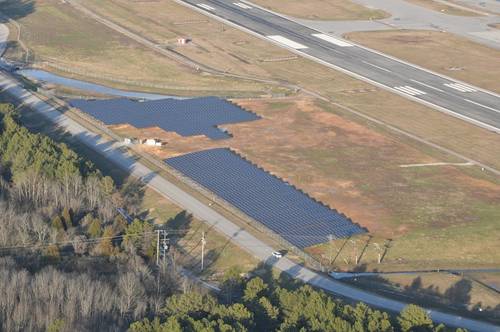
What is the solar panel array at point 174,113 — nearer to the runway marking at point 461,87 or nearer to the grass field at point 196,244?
the grass field at point 196,244

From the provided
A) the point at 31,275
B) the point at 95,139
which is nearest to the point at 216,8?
the point at 95,139

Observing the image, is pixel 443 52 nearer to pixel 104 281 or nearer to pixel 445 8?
pixel 445 8

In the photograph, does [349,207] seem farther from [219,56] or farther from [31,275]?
[219,56]

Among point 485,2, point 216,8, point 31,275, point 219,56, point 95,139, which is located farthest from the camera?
point 485,2

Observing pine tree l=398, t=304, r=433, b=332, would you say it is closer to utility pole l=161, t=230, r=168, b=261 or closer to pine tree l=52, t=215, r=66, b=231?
utility pole l=161, t=230, r=168, b=261

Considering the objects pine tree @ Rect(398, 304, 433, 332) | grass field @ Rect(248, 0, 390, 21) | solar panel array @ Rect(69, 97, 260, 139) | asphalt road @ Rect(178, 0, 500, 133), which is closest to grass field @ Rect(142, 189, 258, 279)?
pine tree @ Rect(398, 304, 433, 332)

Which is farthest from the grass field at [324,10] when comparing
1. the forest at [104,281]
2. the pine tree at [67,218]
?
the pine tree at [67,218]
